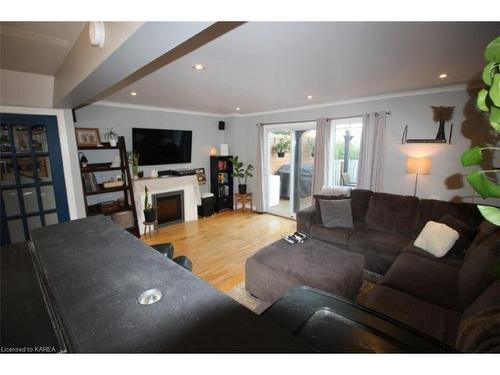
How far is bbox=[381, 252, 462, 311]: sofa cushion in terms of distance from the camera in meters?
1.67

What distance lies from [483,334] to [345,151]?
12.0ft

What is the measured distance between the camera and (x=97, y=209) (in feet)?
12.4

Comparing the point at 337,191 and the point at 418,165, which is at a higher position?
the point at 418,165

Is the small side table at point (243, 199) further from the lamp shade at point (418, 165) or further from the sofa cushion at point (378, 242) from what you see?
the lamp shade at point (418, 165)

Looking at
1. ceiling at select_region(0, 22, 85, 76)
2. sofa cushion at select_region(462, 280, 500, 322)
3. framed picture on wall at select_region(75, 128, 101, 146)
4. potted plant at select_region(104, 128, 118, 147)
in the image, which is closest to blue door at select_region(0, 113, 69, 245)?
ceiling at select_region(0, 22, 85, 76)

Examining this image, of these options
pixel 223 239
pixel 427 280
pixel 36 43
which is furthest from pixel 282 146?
pixel 36 43

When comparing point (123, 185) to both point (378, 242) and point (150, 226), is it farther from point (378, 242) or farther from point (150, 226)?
point (378, 242)

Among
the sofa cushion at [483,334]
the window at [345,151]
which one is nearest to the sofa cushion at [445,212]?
the window at [345,151]

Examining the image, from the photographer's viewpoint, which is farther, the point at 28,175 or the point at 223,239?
the point at 223,239

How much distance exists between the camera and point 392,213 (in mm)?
3062

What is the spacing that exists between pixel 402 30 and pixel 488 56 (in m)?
1.24

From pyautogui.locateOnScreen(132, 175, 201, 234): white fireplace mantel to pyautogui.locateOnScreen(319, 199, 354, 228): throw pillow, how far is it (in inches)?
109

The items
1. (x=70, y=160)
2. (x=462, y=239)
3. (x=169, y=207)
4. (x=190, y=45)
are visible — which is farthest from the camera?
(x=169, y=207)
